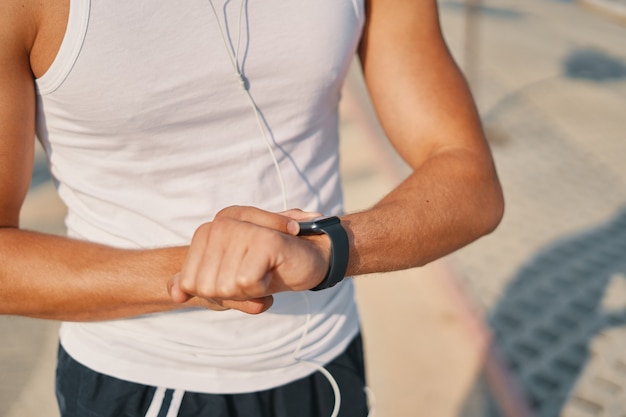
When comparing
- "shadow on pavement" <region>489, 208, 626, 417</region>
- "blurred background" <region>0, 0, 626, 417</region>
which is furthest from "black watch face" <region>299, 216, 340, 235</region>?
"shadow on pavement" <region>489, 208, 626, 417</region>

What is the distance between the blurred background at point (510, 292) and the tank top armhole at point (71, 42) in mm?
2385

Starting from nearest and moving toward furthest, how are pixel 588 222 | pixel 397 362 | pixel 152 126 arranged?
pixel 152 126, pixel 397 362, pixel 588 222

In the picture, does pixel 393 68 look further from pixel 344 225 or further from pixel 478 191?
pixel 344 225

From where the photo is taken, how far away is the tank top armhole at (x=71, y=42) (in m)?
A: 1.23

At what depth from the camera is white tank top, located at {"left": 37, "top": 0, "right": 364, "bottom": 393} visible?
1312mm

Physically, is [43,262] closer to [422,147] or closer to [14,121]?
[14,121]

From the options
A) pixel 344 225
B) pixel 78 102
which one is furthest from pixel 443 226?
pixel 78 102

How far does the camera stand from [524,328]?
12.9 feet

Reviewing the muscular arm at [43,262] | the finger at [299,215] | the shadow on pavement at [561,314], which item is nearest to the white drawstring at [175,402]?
the muscular arm at [43,262]

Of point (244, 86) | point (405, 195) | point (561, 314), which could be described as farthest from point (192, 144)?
point (561, 314)

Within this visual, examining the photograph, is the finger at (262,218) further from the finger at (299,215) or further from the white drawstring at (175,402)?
the white drawstring at (175,402)

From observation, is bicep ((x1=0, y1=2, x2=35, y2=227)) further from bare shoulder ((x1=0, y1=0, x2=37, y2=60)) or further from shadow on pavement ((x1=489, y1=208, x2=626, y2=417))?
shadow on pavement ((x1=489, y1=208, x2=626, y2=417))

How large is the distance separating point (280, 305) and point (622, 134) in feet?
19.5

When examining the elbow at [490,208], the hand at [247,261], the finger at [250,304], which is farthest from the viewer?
the elbow at [490,208]
